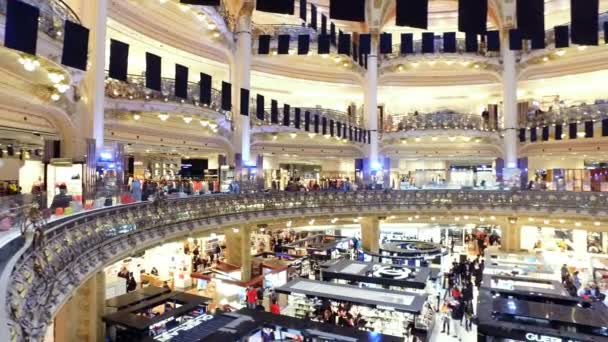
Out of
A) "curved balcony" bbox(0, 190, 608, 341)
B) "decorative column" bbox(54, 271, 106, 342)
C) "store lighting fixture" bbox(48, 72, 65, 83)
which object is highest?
"store lighting fixture" bbox(48, 72, 65, 83)

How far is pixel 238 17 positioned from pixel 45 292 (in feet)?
70.3

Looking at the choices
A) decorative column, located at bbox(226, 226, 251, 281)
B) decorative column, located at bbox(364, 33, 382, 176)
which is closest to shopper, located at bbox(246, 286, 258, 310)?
decorative column, located at bbox(226, 226, 251, 281)

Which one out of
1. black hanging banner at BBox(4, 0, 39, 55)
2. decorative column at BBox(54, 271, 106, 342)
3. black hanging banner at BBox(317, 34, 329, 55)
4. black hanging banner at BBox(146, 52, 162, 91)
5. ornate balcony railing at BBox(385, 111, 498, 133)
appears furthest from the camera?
ornate balcony railing at BBox(385, 111, 498, 133)

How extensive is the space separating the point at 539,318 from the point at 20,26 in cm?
1337

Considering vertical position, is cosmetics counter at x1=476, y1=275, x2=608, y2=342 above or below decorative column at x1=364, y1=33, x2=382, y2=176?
below

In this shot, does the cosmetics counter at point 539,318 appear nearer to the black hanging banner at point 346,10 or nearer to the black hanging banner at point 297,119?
the black hanging banner at point 346,10

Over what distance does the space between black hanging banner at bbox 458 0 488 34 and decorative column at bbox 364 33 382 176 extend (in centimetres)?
1924

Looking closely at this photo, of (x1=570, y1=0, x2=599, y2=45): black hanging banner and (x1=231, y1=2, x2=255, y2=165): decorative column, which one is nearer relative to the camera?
(x1=570, y1=0, x2=599, y2=45): black hanging banner

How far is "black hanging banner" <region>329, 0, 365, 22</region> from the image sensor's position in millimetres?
9594

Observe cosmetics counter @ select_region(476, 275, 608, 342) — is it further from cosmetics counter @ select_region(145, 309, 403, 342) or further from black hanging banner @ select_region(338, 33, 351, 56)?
black hanging banner @ select_region(338, 33, 351, 56)

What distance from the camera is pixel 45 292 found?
5.30 meters

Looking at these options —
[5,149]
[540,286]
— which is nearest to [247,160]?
[5,149]

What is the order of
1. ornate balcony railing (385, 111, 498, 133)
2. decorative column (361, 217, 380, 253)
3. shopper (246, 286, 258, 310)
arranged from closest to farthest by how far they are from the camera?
shopper (246, 286, 258, 310)
decorative column (361, 217, 380, 253)
ornate balcony railing (385, 111, 498, 133)

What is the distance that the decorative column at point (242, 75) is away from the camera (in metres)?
23.6
